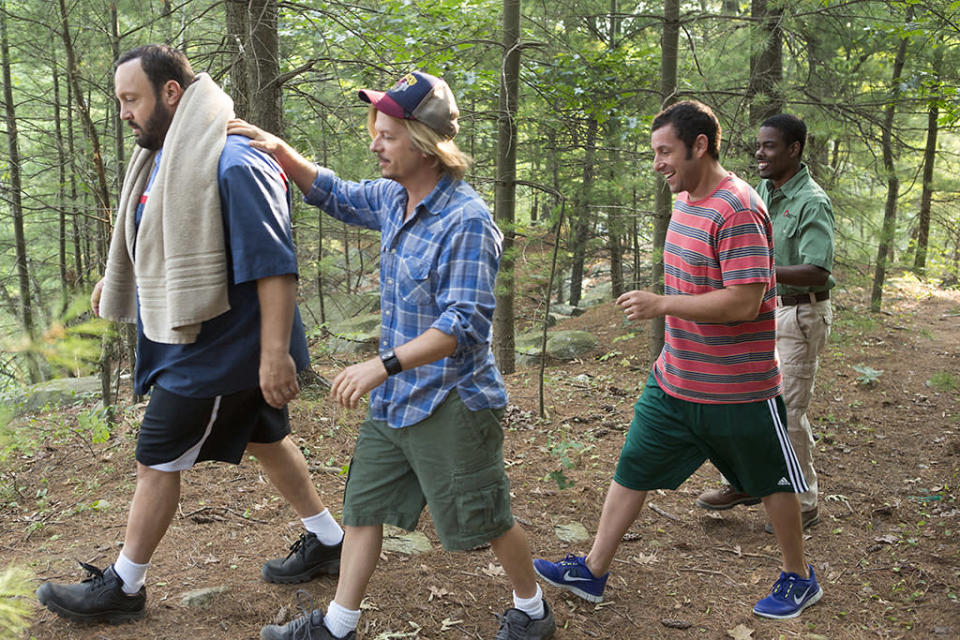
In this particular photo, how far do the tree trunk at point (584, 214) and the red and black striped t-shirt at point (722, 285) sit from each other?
496cm

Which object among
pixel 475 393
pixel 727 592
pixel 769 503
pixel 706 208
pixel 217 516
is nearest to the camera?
pixel 475 393

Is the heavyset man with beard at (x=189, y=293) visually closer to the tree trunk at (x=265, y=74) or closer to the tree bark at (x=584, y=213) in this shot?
the tree trunk at (x=265, y=74)

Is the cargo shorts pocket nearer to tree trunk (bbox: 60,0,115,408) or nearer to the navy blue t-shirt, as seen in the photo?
the navy blue t-shirt

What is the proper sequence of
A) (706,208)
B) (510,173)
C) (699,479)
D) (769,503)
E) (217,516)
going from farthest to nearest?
(510,173) < (699,479) < (217,516) < (769,503) < (706,208)

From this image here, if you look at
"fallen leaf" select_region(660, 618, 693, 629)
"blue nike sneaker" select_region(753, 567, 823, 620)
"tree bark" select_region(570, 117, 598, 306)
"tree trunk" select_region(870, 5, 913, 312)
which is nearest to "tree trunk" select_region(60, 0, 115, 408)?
"fallen leaf" select_region(660, 618, 693, 629)

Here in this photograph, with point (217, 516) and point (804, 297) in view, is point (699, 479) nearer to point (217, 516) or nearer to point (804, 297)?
point (804, 297)

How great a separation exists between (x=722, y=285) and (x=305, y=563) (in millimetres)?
2275

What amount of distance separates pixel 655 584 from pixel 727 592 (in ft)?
1.17

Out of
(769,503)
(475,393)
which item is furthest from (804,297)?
(475,393)

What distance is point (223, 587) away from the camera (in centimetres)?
321

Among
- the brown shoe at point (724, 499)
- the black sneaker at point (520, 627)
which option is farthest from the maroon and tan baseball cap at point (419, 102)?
the brown shoe at point (724, 499)

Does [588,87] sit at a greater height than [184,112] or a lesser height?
greater

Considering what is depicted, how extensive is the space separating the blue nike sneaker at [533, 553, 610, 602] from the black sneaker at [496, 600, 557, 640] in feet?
1.51

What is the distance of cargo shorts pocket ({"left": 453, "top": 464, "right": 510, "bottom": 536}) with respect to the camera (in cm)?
255
